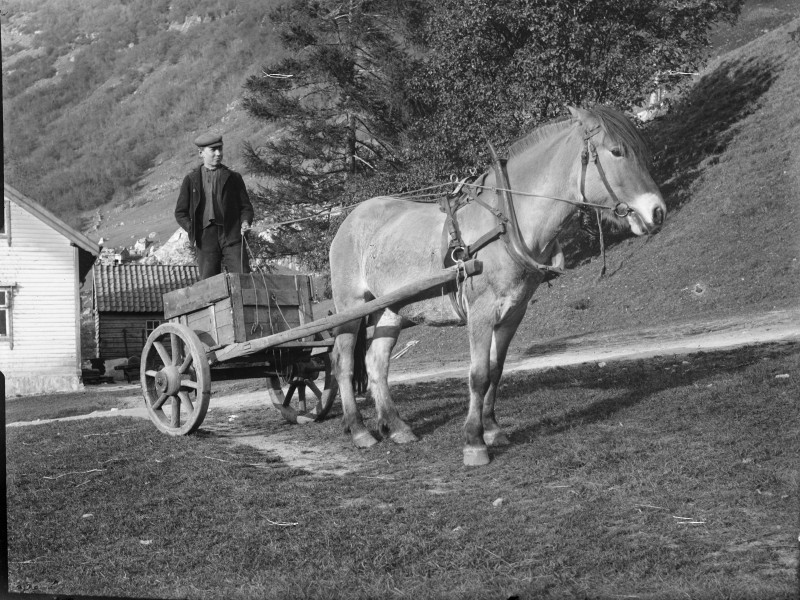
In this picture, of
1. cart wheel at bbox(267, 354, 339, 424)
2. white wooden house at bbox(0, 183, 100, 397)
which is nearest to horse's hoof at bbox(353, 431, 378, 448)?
cart wheel at bbox(267, 354, 339, 424)

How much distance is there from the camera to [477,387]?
7516 millimetres

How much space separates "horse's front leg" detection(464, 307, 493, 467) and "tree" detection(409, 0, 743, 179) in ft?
47.4

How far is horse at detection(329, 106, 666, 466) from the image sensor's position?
7.00 m

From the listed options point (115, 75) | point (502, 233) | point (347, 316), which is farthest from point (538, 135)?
point (115, 75)

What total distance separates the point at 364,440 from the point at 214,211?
276 centimetres

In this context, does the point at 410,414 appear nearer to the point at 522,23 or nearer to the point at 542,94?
the point at 542,94

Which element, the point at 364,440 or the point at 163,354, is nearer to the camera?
the point at 364,440

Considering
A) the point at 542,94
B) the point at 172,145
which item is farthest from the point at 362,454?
the point at 542,94

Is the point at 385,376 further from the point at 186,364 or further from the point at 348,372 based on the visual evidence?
the point at 186,364

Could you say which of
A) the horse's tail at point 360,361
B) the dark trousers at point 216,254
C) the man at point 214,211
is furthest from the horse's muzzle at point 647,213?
the dark trousers at point 216,254

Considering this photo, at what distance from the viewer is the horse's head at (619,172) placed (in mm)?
6867

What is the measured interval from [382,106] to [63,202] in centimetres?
1342

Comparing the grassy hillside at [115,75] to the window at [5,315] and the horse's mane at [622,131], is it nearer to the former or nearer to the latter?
the horse's mane at [622,131]

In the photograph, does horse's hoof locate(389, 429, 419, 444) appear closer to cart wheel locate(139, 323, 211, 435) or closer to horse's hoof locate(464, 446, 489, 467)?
horse's hoof locate(464, 446, 489, 467)
